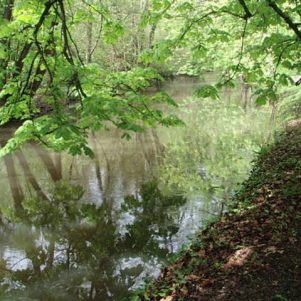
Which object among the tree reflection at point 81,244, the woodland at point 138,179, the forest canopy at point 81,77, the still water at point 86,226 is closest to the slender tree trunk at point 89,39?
the woodland at point 138,179

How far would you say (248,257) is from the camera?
6.15m

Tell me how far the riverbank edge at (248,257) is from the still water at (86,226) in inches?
53.7

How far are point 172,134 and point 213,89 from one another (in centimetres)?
1613

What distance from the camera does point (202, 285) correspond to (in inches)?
230

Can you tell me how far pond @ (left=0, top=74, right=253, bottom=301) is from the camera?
812 cm

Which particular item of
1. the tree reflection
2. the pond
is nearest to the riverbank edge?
the pond

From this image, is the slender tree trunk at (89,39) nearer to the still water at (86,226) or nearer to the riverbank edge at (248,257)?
the still water at (86,226)

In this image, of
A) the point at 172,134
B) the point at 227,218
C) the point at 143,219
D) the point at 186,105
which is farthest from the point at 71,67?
the point at 186,105

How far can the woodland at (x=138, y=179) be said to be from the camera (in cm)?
545

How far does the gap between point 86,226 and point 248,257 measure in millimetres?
5478

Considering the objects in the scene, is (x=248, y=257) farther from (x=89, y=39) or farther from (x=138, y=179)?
(x=89, y=39)

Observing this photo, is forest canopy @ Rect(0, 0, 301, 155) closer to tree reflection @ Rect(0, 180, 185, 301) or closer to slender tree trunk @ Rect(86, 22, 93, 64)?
tree reflection @ Rect(0, 180, 185, 301)

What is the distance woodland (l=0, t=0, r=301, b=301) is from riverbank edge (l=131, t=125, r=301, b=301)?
0.03 m

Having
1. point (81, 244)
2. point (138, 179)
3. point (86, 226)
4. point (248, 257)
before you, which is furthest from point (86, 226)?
point (248, 257)
